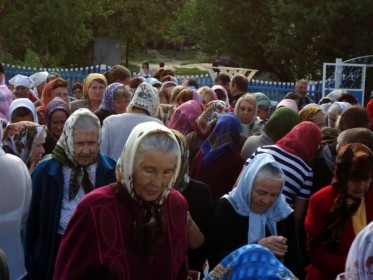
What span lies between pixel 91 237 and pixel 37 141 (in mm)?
2358

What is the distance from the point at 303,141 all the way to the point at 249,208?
1.27 m

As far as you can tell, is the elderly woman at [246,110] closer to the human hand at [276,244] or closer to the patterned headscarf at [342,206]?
the patterned headscarf at [342,206]

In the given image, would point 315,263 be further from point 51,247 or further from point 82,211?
point 82,211

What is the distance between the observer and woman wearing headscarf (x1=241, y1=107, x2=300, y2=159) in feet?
20.8

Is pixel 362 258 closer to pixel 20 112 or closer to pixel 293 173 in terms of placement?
pixel 293 173

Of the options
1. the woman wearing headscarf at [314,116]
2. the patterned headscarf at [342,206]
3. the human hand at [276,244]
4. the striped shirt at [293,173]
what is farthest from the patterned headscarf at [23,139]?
the woman wearing headscarf at [314,116]

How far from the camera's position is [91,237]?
3.35 meters

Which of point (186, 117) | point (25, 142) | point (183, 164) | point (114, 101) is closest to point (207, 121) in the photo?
point (186, 117)

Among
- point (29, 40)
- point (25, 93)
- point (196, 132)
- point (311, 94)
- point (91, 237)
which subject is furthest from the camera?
point (29, 40)

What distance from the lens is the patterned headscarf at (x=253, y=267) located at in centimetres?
277

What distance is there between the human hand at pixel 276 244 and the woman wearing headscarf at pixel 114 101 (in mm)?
3626

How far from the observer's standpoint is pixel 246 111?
8.02m

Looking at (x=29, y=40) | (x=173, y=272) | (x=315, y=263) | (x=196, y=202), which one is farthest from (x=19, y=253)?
(x=29, y=40)

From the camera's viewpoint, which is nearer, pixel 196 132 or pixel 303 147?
pixel 303 147
